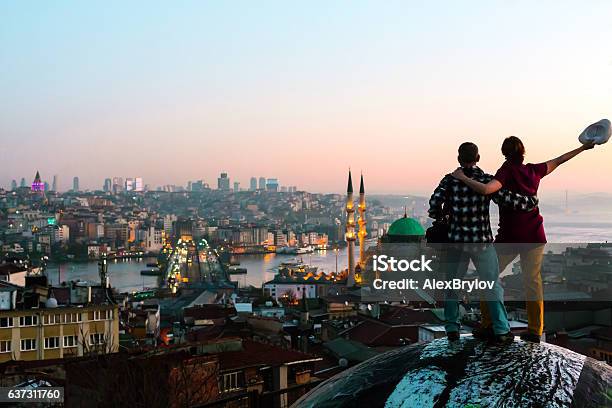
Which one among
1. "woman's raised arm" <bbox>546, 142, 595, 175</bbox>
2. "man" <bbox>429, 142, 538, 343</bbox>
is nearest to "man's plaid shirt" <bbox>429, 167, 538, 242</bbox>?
"man" <bbox>429, 142, 538, 343</bbox>

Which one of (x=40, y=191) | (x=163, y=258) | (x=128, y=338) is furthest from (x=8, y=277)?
(x=40, y=191)

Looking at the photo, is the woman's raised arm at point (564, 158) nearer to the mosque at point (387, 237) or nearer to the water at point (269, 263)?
the mosque at point (387, 237)

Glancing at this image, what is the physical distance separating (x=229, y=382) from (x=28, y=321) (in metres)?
5.21

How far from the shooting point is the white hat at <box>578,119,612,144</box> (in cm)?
197

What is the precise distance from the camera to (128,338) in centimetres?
1376

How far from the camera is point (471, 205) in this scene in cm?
187

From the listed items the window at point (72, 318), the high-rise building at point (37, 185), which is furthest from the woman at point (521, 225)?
the high-rise building at point (37, 185)

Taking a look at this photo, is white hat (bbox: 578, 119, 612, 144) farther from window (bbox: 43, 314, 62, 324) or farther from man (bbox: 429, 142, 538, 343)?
window (bbox: 43, 314, 62, 324)

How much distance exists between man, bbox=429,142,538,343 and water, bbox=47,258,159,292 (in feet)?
140

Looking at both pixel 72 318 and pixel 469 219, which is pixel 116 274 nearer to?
pixel 72 318

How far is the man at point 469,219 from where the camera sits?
1.85 m

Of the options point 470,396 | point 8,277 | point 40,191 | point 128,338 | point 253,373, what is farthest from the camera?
point 40,191

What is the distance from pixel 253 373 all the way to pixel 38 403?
252 centimetres

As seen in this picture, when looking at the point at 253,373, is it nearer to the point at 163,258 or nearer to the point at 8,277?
the point at 8,277
